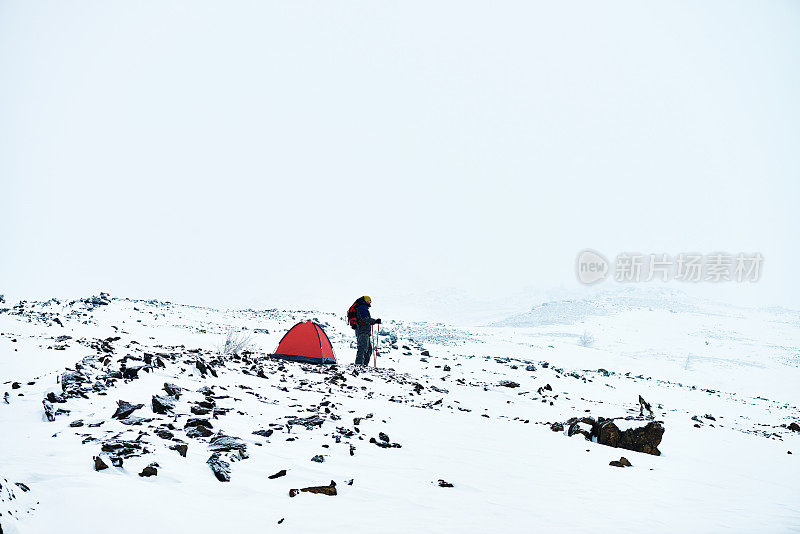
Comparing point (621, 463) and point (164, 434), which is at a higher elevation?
point (164, 434)

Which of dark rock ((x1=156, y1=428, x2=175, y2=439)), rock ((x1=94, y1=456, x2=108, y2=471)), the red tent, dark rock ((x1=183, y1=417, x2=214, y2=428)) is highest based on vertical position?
rock ((x1=94, y1=456, x2=108, y2=471))

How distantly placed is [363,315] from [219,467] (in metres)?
10.6

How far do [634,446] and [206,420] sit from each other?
7.62 m

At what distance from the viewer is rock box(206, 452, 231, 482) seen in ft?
16.2

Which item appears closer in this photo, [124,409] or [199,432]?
[199,432]

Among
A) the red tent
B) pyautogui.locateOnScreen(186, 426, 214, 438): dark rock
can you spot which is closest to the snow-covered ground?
pyautogui.locateOnScreen(186, 426, 214, 438): dark rock

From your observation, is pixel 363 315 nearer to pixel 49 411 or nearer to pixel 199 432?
pixel 199 432

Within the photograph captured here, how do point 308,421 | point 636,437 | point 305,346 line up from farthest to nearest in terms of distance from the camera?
point 305,346, point 636,437, point 308,421

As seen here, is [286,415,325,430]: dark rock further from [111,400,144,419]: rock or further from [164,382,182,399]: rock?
[111,400,144,419]: rock

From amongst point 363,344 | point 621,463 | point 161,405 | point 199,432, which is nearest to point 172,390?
point 161,405

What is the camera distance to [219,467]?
16.6ft

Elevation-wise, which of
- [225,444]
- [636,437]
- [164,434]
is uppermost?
[164,434]

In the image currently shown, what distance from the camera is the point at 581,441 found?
8805 mm

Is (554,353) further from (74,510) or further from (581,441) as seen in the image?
(74,510)
